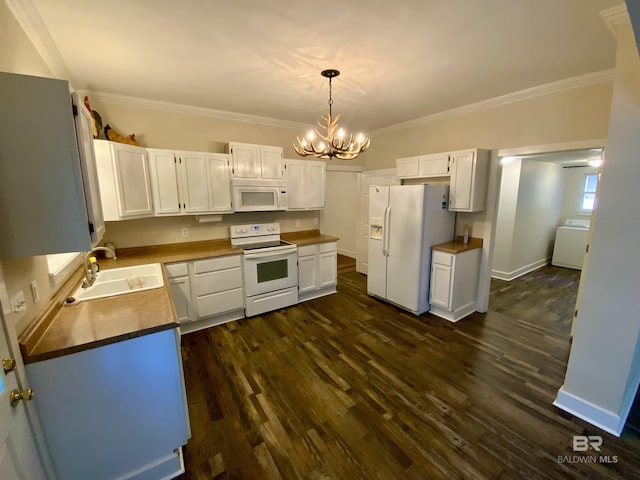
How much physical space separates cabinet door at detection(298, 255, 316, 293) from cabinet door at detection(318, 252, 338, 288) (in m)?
0.13

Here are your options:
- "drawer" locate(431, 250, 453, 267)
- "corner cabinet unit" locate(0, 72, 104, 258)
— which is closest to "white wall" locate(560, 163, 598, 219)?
"drawer" locate(431, 250, 453, 267)

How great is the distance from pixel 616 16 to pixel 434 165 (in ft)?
6.69

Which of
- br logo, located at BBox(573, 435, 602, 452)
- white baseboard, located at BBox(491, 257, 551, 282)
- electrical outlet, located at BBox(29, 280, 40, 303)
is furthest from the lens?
white baseboard, located at BBox(491, 257, 551, 282)

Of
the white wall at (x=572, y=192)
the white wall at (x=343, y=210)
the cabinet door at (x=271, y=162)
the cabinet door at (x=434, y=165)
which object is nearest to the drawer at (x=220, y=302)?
the cabinet door at (x=271, y=162)

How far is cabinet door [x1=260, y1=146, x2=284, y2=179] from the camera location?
3.64 metres

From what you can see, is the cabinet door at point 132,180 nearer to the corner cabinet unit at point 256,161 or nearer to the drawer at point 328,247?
the corner cabinet unit at point 256,161

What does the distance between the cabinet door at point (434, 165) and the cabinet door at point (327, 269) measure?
1803 millimetres

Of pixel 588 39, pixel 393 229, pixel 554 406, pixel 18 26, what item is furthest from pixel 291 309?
pixel 588 39

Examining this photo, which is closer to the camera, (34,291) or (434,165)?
(34,291)

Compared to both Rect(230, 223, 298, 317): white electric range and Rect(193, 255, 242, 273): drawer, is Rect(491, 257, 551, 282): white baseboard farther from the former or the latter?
Rect(193, 255, 242, 273): drawer

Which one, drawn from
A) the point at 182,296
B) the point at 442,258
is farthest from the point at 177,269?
the point at 442,258

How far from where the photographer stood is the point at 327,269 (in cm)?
418

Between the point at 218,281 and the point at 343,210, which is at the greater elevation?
the point at 343,210

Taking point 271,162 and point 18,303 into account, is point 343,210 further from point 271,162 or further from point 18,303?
point 18,303
